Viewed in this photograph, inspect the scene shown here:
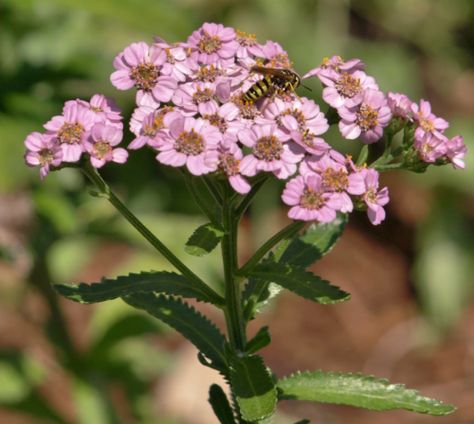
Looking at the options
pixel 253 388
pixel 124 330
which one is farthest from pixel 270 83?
pixel 124 330

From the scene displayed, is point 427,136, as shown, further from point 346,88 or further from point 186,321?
point 186,321

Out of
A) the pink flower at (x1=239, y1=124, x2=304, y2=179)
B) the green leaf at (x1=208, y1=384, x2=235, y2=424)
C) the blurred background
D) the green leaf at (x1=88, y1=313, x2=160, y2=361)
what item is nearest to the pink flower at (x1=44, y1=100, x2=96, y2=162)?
the pink flower at (x1=239, y1=124, x2=304, y2=179)

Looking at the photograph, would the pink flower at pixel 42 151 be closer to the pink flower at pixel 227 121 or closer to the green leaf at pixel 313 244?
the pink flower at pixel 227 121

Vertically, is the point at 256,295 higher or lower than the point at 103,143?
lower

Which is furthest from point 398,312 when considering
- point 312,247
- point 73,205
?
point 312,247

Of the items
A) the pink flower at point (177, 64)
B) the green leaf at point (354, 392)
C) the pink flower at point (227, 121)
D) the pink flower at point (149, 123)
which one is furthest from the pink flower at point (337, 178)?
the green leaf at point (354, 392)
